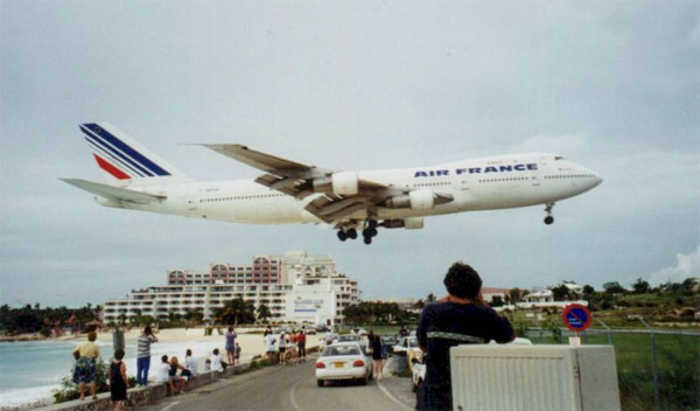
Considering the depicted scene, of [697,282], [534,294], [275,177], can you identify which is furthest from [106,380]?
[534,294]

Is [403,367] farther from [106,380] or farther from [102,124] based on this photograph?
[102,124]

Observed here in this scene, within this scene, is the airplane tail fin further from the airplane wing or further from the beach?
the beach

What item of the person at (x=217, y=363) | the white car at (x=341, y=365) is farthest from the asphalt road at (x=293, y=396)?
the person at (x=217, y=363)

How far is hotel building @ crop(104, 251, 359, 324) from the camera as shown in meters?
135

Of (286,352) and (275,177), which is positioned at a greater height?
(275,177)

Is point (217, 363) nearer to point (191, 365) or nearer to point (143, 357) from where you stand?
point (191, 365)

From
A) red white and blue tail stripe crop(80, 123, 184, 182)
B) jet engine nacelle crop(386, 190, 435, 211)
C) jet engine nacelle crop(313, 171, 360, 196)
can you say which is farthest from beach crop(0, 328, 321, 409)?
red white and blue tail stripe crop(80, 123, 184, 182)

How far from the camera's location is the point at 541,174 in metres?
27.3

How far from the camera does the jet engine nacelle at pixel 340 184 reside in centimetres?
2559

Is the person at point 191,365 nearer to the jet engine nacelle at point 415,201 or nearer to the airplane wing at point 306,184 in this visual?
the airplane wing at point 306,184

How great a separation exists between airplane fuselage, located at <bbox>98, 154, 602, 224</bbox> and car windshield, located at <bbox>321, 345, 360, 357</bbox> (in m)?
10.9

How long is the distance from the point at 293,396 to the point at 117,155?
24058 mm

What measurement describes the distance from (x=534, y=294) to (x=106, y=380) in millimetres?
39195

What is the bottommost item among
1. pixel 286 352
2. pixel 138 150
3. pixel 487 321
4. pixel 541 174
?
pixel 286 352
